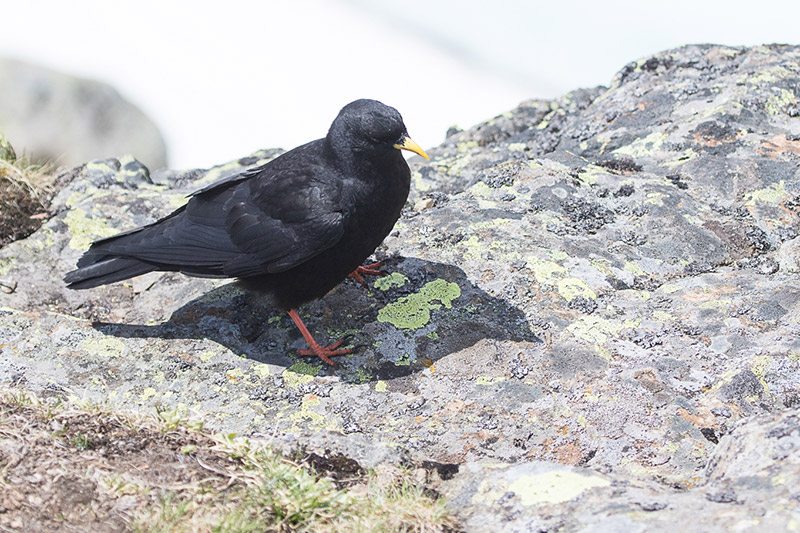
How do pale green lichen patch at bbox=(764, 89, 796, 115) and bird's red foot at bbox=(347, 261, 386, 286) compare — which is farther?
pale green lichen patch at bbox=(764, 89, 796, 115)

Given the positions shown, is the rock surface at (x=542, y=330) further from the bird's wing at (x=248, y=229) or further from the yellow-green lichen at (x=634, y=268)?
the bird's wing at (x=248, y=229)

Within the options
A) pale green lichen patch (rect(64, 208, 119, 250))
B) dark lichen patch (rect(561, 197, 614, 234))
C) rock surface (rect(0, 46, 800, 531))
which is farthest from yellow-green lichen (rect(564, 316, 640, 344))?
pale green lichen patch (rect(64, 208, 119, 250))

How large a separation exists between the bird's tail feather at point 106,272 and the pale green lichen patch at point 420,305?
5.93ft

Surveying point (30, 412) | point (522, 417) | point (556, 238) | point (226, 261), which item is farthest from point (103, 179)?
point (522, 417)

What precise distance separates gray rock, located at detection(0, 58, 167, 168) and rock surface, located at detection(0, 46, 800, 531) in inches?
431

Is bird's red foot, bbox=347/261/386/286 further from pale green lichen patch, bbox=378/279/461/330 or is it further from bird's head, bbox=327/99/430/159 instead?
bird's head, bbox=327/99/430/159

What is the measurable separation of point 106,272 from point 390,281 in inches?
82.7

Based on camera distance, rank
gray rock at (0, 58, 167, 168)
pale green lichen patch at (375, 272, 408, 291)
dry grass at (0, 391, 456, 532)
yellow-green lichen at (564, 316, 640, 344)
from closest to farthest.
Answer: dry grass at (0, 391, 456, 532)
yellow-green lichen at (564, 316, 640, 344)
pale green lichen patch at (375, 272, 408, 291)
gray rock at (0, 58, 167, 168)

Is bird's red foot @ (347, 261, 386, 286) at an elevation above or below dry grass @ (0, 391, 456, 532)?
above

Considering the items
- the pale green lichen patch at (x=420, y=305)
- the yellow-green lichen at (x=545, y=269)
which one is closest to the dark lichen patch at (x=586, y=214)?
the yellow-green lichen at (x=545, y=269)

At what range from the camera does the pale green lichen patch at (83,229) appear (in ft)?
19.9

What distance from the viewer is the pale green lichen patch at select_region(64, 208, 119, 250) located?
6070 mm

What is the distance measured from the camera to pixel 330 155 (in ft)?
16.8

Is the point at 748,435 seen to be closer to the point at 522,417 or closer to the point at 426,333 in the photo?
the point at 522,417
